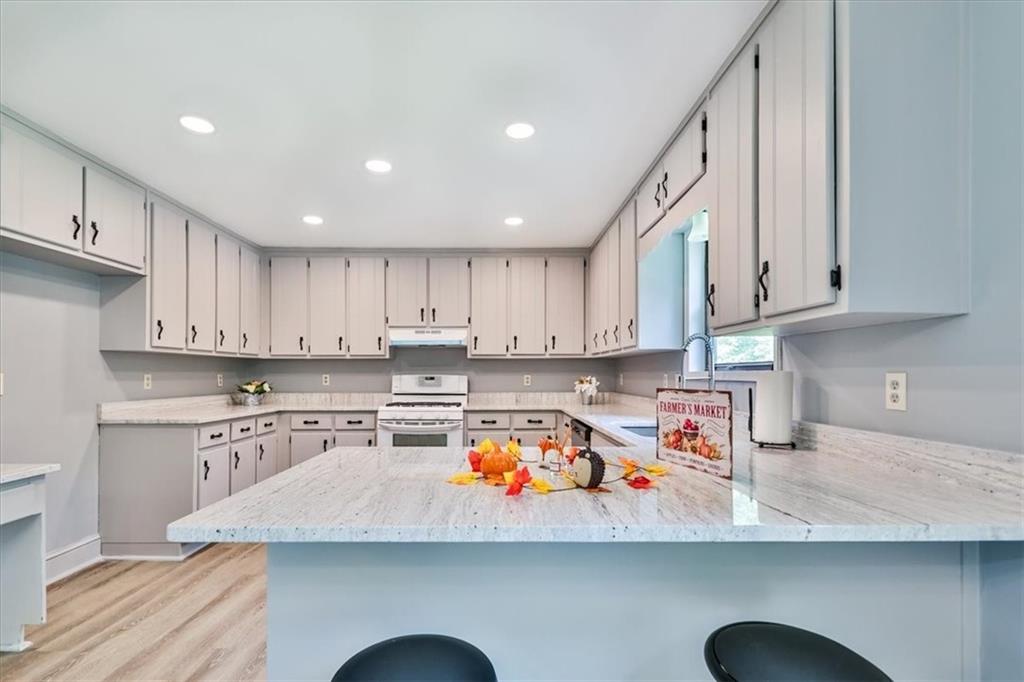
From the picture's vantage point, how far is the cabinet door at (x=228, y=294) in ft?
13.1

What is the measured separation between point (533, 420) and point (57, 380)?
3.35 meters

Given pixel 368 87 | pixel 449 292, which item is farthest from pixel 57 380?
pixel 449 292

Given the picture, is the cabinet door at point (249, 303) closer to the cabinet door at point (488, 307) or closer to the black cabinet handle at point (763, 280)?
the cabinet door at point (488, 307)

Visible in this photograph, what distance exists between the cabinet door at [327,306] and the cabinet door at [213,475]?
135 cm

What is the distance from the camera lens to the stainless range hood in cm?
456

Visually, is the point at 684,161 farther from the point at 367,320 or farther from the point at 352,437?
the point at 352,437

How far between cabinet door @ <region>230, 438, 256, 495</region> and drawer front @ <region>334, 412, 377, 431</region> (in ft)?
2.30

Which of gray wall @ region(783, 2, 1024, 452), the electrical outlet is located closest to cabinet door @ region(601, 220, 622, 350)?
the electrical outlet

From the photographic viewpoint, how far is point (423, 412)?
4.29 m

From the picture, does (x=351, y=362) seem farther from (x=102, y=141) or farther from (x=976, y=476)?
(x=976, y=476)

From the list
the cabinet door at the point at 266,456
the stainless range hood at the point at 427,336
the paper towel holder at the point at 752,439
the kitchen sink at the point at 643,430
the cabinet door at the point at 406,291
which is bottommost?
the cabinet door at the point at 266,456

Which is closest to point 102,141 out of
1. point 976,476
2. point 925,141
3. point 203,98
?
point 203,98

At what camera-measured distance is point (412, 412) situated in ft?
14.0

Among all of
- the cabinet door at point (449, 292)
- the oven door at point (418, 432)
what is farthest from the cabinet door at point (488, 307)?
the oven door at point (418, 432)
